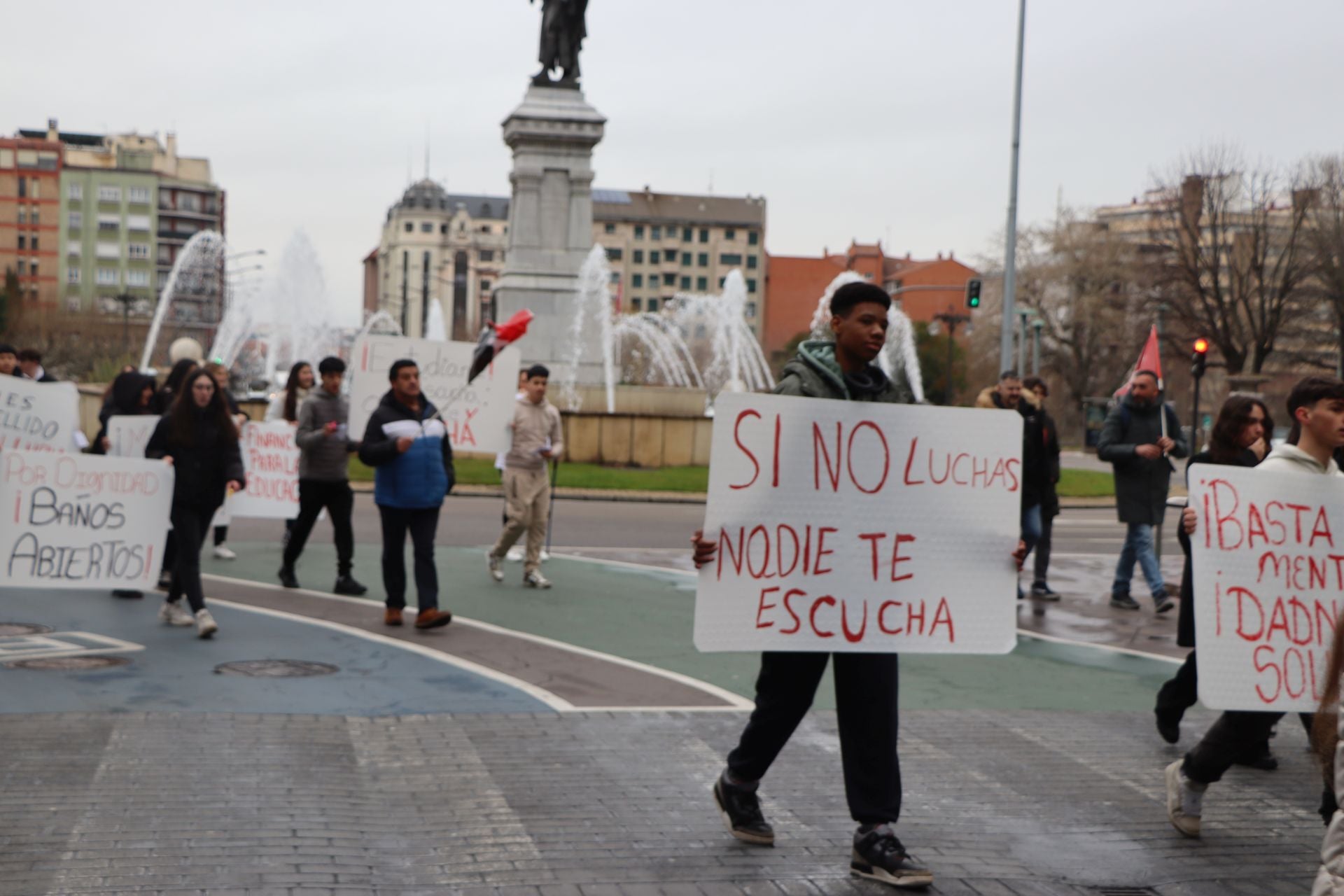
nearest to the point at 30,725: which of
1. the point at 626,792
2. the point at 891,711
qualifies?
the point at 626,792

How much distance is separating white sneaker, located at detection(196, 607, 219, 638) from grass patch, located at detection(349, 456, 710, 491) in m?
14.5

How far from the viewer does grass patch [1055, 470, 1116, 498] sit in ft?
100

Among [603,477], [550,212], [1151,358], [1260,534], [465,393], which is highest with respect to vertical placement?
A: [550,212]

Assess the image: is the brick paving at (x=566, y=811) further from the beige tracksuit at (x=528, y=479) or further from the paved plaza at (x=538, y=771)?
the beige tracksuit at (x=528, y=479)

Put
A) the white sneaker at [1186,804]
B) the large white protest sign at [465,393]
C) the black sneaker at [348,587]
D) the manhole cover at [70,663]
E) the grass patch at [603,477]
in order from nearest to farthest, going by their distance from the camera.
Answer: the white sneaker at [1186,804], the manhole cover at [70,663], the black sneaker at [348,587], the large white protest sign at [465,393], the grass patch at [603,477]

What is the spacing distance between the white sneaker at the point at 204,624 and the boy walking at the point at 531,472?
11.2ft

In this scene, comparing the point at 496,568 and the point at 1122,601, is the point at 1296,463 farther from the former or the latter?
the point at 496,568

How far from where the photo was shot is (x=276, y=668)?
27.9ft

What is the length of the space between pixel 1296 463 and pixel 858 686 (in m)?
1.81

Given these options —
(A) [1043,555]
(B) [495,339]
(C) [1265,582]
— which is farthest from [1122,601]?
(C) [1265,582]

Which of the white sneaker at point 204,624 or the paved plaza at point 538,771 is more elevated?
the white sneaker at point 204,624

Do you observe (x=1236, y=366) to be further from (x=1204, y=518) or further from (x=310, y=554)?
(x=1204, y=518)

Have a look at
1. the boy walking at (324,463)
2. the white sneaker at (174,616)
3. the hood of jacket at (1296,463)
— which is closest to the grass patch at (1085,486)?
the boy walking at (324,463)

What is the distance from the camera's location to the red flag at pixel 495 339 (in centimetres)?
1197
